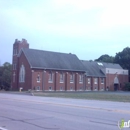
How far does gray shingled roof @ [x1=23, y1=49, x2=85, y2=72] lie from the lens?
7262cm

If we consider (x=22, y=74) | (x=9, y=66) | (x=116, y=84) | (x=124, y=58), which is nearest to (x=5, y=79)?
(x=9, y=66)

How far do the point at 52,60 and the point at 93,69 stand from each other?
17031 mm

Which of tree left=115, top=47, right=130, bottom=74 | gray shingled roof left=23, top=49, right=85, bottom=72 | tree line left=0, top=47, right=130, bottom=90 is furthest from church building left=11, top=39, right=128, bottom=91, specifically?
tree line left=0, top=47, right=130, bottom=90

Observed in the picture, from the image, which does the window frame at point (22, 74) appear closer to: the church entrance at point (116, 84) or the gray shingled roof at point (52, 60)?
the gray shingled roof at point (52, 60)

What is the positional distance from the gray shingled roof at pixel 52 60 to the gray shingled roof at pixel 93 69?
13.2 ft

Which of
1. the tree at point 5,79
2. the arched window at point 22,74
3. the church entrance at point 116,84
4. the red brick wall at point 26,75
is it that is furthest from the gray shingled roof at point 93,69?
the tree at point 5,79

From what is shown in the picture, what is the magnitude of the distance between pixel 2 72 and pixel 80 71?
3011cm

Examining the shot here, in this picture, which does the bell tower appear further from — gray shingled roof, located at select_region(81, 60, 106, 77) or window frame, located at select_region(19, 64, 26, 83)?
gray shingled roof, located at select_region(81, 60, 106, 77)

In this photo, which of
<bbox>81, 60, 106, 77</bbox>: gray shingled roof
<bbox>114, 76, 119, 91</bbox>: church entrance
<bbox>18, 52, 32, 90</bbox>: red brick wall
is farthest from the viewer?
<bbox>114, 76, 119, 91</bbox>: church entrance

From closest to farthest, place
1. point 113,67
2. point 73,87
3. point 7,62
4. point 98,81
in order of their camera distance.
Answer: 1. point 73,87
2. point 98,81
3. point 113,67
4. point 7,62

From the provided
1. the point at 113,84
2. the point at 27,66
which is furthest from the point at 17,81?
the point at 113,84

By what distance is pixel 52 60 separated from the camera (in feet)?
253

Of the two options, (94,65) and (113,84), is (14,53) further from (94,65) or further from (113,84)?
(113,84)

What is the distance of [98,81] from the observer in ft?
286
